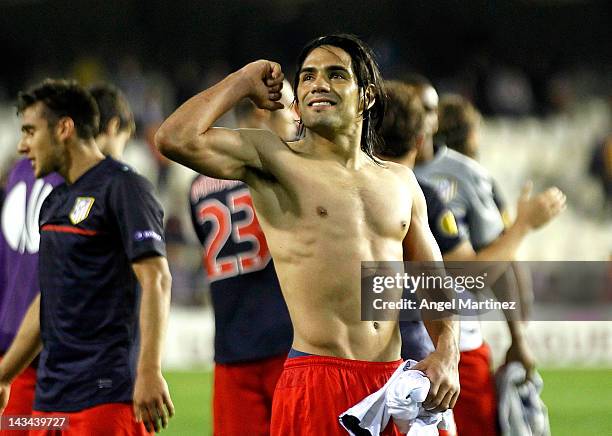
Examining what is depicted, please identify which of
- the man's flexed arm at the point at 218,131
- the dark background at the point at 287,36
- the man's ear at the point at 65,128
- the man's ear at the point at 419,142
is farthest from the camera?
the dark background at the point at 287,36

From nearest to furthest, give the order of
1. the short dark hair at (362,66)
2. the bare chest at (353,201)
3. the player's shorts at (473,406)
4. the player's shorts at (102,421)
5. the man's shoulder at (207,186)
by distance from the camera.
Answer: the bare chest at (353,201) → the short dark hair at (362,66) → the player's shorts at (102,421) → the man's shoulder at (207,186) → the player's shorts at (473,406)

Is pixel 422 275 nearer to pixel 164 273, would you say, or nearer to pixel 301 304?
pixel 301 304

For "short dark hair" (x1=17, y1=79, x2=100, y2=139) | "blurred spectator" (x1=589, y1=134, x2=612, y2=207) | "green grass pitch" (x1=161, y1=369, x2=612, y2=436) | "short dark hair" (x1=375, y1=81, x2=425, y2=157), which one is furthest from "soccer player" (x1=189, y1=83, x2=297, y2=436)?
"blurred spectator" (x1=589, y1=134, x2=612, y2=207)

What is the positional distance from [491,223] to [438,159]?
20.8 inches

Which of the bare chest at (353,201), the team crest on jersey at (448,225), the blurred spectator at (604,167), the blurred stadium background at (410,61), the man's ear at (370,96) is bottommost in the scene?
the bare chest at (353,201)

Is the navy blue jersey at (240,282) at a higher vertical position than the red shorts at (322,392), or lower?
higher

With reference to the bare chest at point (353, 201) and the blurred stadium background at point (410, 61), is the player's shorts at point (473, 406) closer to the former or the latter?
the bare chest at point (353, 201)

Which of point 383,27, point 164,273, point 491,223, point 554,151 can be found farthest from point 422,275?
point 383,27

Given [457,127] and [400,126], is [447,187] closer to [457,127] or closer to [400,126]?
[400,126]

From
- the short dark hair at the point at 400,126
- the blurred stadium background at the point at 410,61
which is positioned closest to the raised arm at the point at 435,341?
the short dark hair at the point at 400,126

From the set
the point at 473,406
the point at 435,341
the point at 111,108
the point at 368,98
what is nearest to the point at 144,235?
the point at 368,98

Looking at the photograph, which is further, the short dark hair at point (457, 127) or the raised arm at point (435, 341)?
the short dark hair at point (457, 127)

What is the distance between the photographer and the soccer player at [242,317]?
5.43 meters

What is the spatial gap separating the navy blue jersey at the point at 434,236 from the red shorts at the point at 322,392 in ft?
3.28
